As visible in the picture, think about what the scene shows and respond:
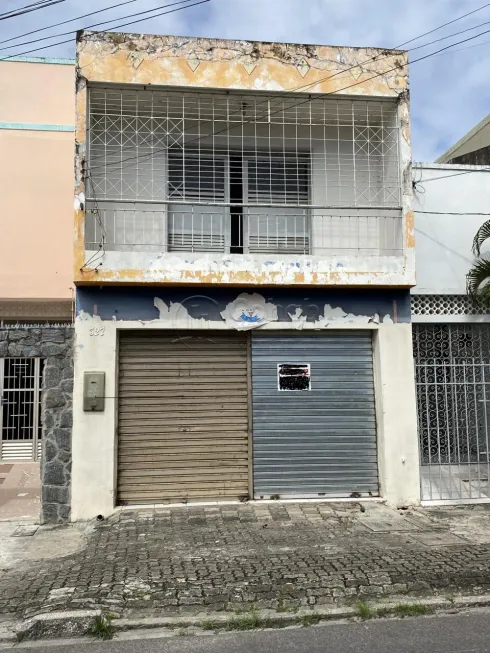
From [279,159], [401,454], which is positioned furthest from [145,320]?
[401,454]

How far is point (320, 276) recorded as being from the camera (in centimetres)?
761

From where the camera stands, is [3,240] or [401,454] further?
[3,240]

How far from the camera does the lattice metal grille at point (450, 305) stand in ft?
27.7

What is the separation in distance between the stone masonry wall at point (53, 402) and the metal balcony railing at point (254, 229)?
1671 mm

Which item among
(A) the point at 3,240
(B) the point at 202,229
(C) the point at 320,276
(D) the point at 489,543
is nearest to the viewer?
(D) the point at 489,543

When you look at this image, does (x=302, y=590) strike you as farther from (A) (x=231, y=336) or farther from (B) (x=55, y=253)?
(B) (x=55, y=253)

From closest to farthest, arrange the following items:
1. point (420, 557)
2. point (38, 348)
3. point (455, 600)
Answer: point (455, 600)
point (420, 557)
point (38, 348)

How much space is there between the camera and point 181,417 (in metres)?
7.62

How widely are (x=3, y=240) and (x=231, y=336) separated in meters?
6.07

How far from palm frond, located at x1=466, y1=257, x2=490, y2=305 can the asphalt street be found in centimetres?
512

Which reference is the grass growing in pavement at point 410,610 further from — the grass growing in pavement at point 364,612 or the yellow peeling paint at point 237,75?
the yellow peeling paint at point 237,75

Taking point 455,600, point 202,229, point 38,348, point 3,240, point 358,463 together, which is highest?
point 3,240

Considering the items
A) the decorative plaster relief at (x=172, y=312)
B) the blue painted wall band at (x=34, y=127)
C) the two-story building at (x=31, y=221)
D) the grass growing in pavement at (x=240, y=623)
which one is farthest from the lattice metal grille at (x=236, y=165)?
the grass growing in pavement at (x=240, y=623)

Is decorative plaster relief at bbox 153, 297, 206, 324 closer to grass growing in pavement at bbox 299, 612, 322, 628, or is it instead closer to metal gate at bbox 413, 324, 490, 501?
metal gate at bbox 413, 324, 490, 501
